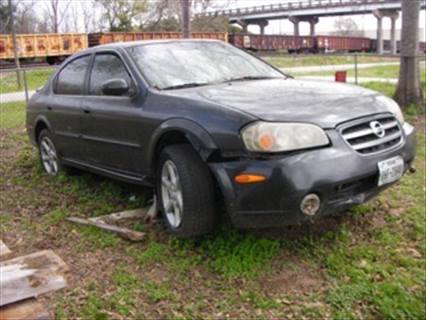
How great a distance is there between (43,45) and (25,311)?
28.9m

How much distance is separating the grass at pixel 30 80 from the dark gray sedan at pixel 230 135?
10.9 m

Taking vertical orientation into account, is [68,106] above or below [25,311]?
above

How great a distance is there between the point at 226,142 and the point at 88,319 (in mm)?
1359

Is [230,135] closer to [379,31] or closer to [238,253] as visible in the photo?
[238,253]

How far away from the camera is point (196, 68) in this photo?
454 cm

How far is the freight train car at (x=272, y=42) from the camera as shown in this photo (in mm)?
41844

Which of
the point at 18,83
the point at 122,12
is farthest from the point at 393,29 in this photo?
the point at 18,83

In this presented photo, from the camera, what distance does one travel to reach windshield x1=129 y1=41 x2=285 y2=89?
171 inches

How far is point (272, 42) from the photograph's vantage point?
46406mm

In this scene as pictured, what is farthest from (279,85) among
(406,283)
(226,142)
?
(406,283)

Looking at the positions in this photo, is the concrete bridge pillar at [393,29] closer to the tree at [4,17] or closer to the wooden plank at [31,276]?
the tree at [4,17]

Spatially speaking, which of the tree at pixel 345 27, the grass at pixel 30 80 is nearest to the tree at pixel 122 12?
the grass at pixel 30 80

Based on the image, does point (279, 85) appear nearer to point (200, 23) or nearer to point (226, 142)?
point (226, 142)

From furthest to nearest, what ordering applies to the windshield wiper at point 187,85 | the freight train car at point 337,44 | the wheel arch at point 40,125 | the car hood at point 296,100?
the freight train car at point 337,44 < the wheel arch at point 40,125 < the windshield wiper at point 187,85 < the car hood at point 296,100
